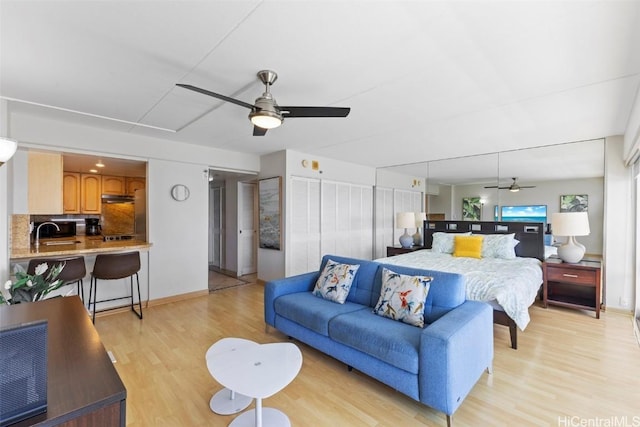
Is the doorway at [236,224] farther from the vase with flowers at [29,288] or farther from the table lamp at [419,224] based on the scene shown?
the vase with flowers at [29,288]

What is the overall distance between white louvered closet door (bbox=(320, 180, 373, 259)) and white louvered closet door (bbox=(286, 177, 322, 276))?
0.62 ft

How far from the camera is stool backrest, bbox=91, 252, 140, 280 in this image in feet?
11.0

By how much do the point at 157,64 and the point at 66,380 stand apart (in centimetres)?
216

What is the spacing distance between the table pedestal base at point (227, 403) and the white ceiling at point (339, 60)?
2.50 metres

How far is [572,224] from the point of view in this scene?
366 cm

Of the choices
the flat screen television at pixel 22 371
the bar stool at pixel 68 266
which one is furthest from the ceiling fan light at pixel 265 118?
the bar stool at pixel 68 266

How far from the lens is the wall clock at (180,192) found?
436 centimetres

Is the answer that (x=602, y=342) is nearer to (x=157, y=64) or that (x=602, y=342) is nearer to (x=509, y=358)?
(x=509, y=358)

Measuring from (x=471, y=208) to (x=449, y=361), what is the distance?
367cm

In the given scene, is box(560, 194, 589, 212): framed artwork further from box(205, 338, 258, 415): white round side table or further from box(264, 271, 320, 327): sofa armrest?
box(205, 338, 258, 415): white round side table

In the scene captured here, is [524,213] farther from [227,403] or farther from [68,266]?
[68,266]

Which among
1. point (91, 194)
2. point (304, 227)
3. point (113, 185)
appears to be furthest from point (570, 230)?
point (91, 194)

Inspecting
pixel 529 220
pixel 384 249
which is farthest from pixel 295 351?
pixel 384 249

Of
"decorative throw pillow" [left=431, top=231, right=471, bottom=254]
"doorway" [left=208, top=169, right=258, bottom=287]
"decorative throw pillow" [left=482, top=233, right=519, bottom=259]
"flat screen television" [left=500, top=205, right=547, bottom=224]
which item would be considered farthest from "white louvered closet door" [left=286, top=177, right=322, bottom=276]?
"flat screen television" [left=500, top=205, right=547, bottom=224]
